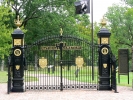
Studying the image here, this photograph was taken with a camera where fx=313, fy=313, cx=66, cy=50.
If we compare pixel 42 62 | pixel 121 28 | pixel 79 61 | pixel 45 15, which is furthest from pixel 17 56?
pixel 121 28

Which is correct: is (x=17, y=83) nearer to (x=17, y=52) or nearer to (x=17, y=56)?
(x=17, y=56)

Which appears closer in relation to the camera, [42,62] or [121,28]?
[42,62]

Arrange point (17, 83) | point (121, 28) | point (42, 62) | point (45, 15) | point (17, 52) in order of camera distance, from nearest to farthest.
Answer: point (17, 83), point (17, 52), point (42, 62), point (45, 15), point (121, 28)

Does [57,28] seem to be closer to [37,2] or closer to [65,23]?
[65,23]

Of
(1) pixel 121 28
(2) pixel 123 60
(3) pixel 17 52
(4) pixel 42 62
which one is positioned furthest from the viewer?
(1) pixel 121 28

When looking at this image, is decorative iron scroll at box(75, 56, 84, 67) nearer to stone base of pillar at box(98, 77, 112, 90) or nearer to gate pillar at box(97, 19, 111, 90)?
gate pillar at box(97, 19, 111, 90)

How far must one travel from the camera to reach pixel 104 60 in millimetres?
16094

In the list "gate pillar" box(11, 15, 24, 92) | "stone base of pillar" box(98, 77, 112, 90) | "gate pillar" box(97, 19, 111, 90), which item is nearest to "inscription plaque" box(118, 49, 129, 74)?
"gate pillar" box(97, 19, 111, 90)

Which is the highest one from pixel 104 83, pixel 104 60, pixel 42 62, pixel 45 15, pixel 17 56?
pixel 45 15

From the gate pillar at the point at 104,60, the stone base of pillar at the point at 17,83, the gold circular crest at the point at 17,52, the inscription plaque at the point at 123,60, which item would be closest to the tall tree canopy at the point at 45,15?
the inscription plaque at the point at 123,60

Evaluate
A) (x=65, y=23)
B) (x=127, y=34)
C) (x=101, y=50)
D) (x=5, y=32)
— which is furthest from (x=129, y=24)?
(x=101, y=50)

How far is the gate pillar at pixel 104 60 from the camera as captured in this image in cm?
1593

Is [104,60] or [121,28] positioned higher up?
[121,28]

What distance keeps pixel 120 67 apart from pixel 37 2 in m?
15.5
